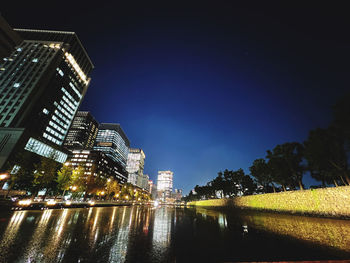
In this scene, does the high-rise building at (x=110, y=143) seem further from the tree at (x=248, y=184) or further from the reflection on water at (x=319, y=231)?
the reflection on water at (x=319, y=231)

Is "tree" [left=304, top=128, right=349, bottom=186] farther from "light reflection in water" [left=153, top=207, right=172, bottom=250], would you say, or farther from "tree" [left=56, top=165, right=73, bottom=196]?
"tree" [left=56, top=165, right=73, bottom=196]

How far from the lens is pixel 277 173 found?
111 feet

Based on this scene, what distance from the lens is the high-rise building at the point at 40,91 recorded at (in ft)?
198

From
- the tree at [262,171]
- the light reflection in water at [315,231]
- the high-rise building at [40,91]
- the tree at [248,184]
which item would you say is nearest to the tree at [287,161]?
the tree at [262,171]

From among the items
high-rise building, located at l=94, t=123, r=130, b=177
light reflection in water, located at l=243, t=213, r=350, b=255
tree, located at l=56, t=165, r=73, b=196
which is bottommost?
light reflection in water, located at l=243, t=213, r=350, b=255

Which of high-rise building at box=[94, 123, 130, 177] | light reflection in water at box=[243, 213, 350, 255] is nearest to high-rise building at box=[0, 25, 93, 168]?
light reflection in water at box=[243, 213, 350, 255]

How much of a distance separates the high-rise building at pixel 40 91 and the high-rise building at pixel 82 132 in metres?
57.3

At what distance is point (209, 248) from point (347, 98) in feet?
86.8

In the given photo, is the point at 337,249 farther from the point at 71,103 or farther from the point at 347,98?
Result: the point at 71,103

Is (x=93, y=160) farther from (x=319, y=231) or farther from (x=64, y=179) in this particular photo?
(x=319, y=231)

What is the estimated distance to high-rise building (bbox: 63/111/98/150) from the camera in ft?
488

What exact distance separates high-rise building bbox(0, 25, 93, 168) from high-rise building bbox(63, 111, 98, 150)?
57.3 m

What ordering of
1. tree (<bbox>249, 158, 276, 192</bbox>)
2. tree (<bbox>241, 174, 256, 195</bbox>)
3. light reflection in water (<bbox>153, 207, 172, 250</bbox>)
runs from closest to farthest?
light reflection in water (<bbox>153, 207, 172, 250</bbox>) < tree (<bbox>249, 158, 276, 192</bbox>) < tree (<bbox>241, 174, 256, 195</bbox>)

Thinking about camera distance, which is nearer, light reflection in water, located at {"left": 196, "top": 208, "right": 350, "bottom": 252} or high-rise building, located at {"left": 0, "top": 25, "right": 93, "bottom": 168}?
light reflection in water, located at {"left": 196, "top": 208, "right": 350, "bottom": 252}
